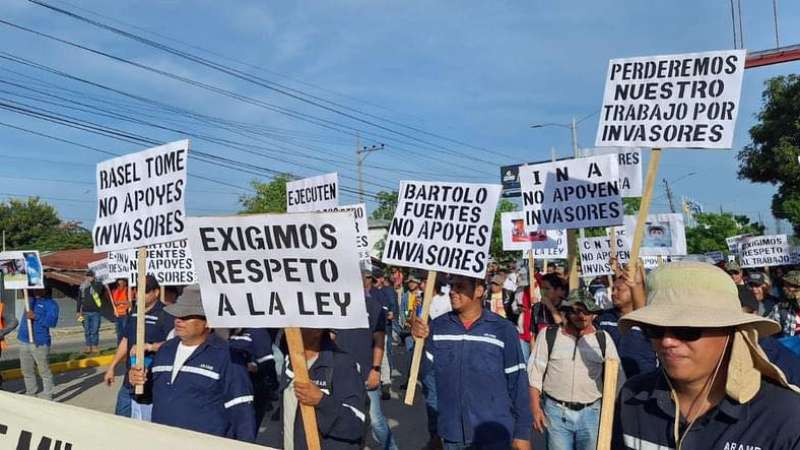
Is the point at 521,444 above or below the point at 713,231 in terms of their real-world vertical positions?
below

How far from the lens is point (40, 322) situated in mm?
10383

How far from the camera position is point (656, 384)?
218 cm

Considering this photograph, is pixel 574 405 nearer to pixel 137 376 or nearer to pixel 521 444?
pixel 521 444

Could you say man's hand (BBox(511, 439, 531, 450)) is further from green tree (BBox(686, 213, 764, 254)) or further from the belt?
green tree (BBox(686, 213, 764, 254))

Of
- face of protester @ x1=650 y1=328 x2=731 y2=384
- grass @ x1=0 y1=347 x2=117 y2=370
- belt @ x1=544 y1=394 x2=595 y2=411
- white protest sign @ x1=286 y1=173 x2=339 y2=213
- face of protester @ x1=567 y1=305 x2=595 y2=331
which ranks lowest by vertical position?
grass @ x1=0 y1=347 x2=117 y2=370

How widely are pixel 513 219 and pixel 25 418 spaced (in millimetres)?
10333

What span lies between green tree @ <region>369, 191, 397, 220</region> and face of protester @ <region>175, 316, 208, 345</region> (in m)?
47.2

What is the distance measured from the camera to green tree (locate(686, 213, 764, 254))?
41.4 metres

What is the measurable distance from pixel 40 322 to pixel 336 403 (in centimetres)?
810

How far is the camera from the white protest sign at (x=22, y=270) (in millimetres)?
11156

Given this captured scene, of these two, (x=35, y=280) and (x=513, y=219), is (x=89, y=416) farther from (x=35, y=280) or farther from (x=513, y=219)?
(x=513, y=219)

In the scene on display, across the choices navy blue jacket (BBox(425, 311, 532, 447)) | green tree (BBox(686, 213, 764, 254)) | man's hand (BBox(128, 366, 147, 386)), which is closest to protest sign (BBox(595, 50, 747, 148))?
navy blue jacket (BBox(425, 311, 532, 447))

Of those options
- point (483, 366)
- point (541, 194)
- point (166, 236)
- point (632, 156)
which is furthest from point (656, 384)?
point (632, 156)

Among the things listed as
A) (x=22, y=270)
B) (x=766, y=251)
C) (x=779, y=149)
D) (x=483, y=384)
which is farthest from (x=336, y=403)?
(x=779, y=149)
